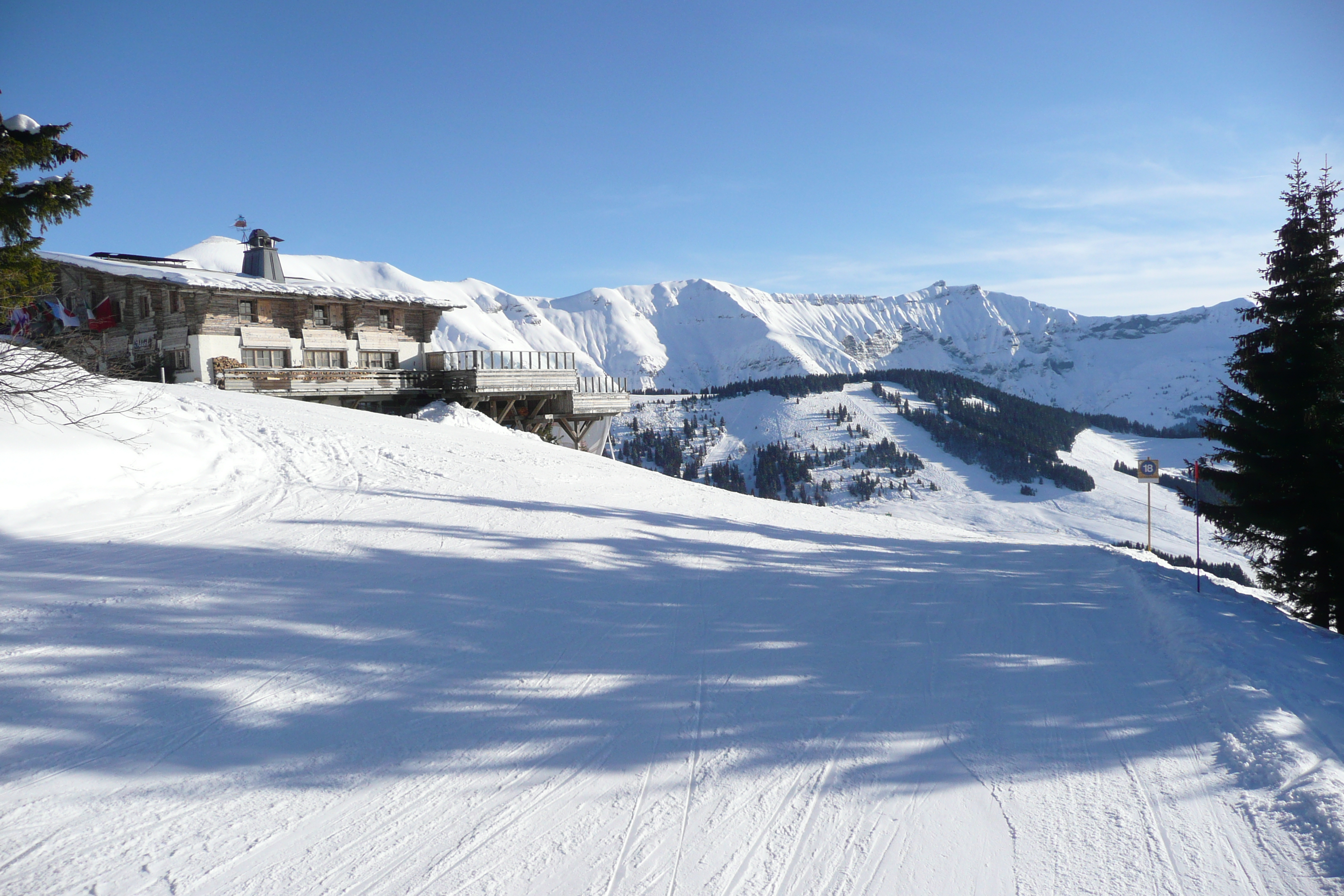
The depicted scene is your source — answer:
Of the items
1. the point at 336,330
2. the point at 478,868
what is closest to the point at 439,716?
the point at 478,868

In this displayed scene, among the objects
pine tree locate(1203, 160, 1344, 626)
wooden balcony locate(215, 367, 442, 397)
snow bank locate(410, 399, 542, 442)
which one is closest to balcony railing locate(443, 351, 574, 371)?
wooden balcony locate(215, 367, 442, 397)

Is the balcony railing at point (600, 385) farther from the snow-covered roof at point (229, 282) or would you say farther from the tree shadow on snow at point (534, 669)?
the tree shadow on snow at point (534, 669)

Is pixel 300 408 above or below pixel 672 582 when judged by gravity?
above

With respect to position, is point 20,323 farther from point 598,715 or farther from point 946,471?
point 946,471

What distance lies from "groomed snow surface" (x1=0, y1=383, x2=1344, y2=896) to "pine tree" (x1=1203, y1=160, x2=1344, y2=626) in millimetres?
3491

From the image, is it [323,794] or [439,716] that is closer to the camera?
[323,794]

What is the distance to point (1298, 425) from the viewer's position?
13.4 meters

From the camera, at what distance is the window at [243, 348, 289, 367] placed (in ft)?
87.6

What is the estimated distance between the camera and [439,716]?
5.39m

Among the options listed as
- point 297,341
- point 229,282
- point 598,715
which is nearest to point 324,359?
point 297,341

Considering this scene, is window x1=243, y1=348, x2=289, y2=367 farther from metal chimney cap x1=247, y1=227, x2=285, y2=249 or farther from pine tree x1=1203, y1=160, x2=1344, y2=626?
pine tree x1=1203, y1=160, x2=1344, y2=626

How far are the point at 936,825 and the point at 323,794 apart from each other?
12.0 ft

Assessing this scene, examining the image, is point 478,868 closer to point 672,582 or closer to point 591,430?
point 672,582

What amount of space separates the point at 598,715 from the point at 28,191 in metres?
13.0
